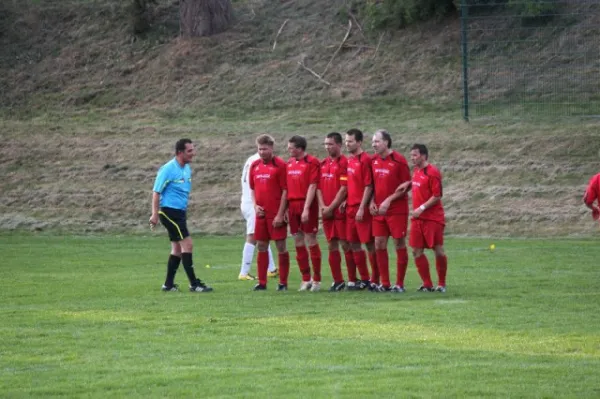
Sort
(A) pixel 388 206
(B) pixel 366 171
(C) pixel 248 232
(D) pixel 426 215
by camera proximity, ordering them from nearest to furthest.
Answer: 1. (D) pixel 426 215
2. (A) pixel 388 206
3. (B) pixel 366 171
4. (C) pixel 248 232

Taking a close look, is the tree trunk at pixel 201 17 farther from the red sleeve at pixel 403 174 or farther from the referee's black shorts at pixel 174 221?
the red sleeve at pixel 403 174

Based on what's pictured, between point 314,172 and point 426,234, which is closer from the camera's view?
point 426,234

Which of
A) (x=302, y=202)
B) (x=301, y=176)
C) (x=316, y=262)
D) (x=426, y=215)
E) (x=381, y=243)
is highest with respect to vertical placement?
(x=301, y=176)

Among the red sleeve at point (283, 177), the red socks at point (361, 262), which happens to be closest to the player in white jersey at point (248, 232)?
the red sleeve at point (283, 177)

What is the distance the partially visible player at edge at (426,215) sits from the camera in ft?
47.1

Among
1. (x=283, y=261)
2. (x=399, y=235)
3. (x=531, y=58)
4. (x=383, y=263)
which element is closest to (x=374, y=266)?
(x=383, y=263)

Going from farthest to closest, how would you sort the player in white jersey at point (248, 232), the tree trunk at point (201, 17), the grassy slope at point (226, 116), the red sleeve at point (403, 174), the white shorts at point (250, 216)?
the tree trunk at point (201, 17) < the grassy slope at point (226, 116) < the white shorts at point (250, 216) < the player in white jersey at point (248, 232) < the red sleeve at point (403, 174)

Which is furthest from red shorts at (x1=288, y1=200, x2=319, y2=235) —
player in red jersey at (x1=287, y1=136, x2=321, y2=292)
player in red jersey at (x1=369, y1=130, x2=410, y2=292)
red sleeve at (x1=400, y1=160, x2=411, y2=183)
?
red sleeve at (x1=400, y1=160, x2=411, y2=183)

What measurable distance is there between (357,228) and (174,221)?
2411 millimetres

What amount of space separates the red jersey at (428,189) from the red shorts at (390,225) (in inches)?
11.3

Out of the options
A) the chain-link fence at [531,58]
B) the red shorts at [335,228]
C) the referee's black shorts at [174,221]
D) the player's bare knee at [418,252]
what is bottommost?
the player's bare knee at [418,252]

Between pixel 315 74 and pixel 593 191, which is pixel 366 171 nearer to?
pixel 593 191

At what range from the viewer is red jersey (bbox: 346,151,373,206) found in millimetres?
14836

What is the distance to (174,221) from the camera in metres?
15.1
